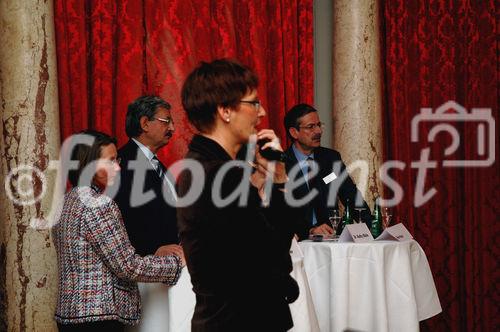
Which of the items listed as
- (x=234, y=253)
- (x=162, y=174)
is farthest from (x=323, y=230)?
(x=234, y=253)

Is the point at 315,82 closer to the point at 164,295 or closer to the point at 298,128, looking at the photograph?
the point at 298,128

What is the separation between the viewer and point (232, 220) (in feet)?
6.17

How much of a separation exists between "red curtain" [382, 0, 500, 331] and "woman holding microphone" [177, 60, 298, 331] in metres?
4.49

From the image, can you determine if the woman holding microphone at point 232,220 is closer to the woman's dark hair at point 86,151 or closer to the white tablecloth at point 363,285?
the woman's dark hair at point 86,151

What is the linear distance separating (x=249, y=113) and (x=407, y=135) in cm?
457

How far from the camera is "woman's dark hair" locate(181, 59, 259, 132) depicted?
2000mm

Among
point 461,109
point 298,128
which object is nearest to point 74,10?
point 298,128

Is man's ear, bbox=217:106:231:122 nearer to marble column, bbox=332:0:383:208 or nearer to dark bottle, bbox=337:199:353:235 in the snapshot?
dark bottle, bbox=337:199:353:235

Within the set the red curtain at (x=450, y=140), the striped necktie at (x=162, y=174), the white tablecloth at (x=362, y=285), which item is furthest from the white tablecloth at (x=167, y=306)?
the red curtain at (x=450, y=140)

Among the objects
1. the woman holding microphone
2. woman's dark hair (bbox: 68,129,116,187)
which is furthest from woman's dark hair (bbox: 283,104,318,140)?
the woman holding microphone

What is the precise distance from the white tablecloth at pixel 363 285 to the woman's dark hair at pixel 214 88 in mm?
2234

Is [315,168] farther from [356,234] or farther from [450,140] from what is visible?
[450,140]

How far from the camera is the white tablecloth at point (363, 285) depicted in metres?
4.08

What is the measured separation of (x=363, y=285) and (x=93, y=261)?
186 centimetres
